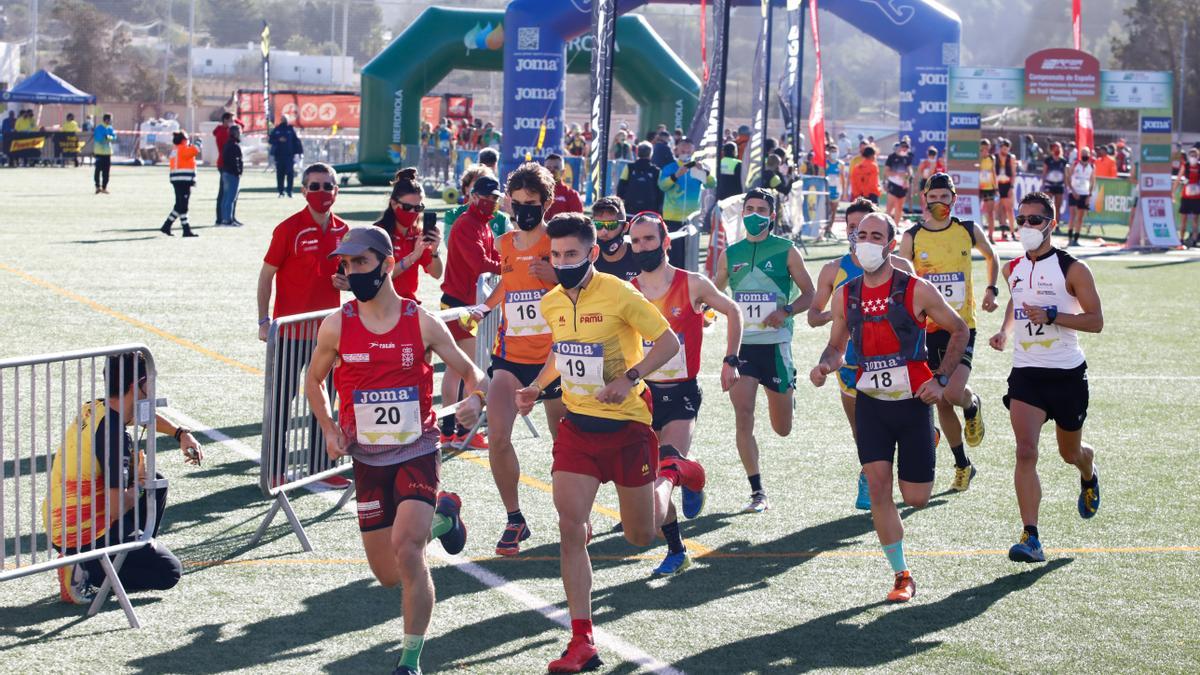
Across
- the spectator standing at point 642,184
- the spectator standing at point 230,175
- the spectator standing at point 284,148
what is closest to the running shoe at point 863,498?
the spectator standing at point 642,184

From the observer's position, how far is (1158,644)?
6680 millimetres

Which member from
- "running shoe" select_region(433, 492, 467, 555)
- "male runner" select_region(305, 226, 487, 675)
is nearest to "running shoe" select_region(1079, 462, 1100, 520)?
"running shoe" select_region(433, 492, 467, 555)

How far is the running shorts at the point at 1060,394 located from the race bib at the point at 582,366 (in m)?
2.94

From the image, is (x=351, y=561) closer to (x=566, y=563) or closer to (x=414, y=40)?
(x=566, y=563)

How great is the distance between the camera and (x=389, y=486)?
6168 millimetres

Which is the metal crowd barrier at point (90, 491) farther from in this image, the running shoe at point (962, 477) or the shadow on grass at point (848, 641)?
the running shoe at point (962, 477)

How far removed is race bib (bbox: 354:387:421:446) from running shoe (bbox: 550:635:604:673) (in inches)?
42.3

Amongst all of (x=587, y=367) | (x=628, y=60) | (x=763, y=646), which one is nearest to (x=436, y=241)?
(x=587, y=367)

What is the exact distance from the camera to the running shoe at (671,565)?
7684 millimetres

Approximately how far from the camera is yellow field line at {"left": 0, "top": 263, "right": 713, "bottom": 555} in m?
9.07

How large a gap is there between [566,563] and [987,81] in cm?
2625

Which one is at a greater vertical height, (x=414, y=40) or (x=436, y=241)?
(x=414, y=40)

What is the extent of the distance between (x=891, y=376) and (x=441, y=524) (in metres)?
2.33

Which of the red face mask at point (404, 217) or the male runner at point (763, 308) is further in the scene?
the red face mask at point (404, 217)
